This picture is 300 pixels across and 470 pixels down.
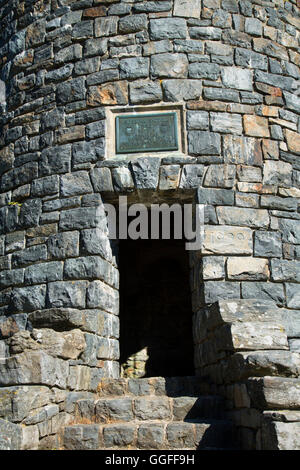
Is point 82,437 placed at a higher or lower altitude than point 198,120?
lower

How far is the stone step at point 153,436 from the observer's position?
3.49 metres

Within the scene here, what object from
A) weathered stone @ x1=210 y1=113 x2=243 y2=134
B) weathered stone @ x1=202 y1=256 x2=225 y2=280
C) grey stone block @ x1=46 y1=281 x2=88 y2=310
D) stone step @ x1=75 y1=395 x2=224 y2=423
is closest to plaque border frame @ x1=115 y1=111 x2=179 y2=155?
weathered stone @ x1=210 y1=113 x2=243 y2=134

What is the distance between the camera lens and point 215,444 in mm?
3465

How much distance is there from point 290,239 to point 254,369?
6.02ft

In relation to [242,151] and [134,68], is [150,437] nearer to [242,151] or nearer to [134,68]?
[242,151]

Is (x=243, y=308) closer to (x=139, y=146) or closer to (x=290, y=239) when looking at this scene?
(x=290, y=239)

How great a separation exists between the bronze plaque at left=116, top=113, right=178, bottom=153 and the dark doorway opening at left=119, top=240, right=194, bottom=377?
11.6 feet

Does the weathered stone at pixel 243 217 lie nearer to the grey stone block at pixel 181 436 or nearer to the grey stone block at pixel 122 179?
the grey stone block at pixel 122 179

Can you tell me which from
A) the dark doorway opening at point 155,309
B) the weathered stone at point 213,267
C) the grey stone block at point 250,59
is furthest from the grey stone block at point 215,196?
the dark doorway opening at point 155,309

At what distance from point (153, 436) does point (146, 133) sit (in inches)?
114

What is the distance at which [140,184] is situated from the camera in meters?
4.86

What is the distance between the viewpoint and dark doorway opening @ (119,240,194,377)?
314 inches

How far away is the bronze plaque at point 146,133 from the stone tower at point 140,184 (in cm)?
5

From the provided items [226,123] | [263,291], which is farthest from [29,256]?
[226,123]
